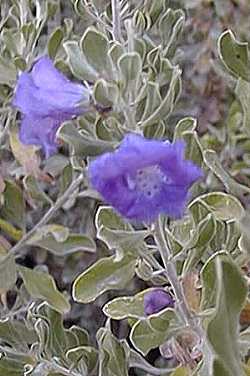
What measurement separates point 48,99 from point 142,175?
0.13 meters

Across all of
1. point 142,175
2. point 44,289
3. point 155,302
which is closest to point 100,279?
point 155,302

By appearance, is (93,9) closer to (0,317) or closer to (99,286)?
(99,286)

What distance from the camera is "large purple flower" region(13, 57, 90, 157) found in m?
0.87

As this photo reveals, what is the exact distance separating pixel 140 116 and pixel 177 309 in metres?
0.19

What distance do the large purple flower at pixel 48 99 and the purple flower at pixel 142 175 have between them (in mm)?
97

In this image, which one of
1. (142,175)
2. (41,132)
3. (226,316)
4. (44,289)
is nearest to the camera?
(226,316)

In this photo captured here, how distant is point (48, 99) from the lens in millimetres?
889

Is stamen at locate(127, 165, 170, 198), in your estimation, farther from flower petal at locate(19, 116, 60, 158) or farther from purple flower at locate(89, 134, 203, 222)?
flower petal at locate(19, 116, 60, 158)

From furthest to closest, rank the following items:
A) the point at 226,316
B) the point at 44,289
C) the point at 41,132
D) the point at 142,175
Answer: the point at 44,289, the point at 41,132, the point at 142,175, the point at 226,316

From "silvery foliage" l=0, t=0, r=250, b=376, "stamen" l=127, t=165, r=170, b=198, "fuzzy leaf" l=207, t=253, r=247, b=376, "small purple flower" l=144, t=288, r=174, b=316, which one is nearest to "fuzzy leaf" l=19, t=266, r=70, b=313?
"silvery foliage" l=0, t=0, r=250, b=376

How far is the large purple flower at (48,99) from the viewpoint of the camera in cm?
87

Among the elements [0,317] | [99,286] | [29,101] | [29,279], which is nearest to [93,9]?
[29,101]

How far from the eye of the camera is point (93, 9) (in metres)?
1.07

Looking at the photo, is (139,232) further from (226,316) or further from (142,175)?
(226,316)
